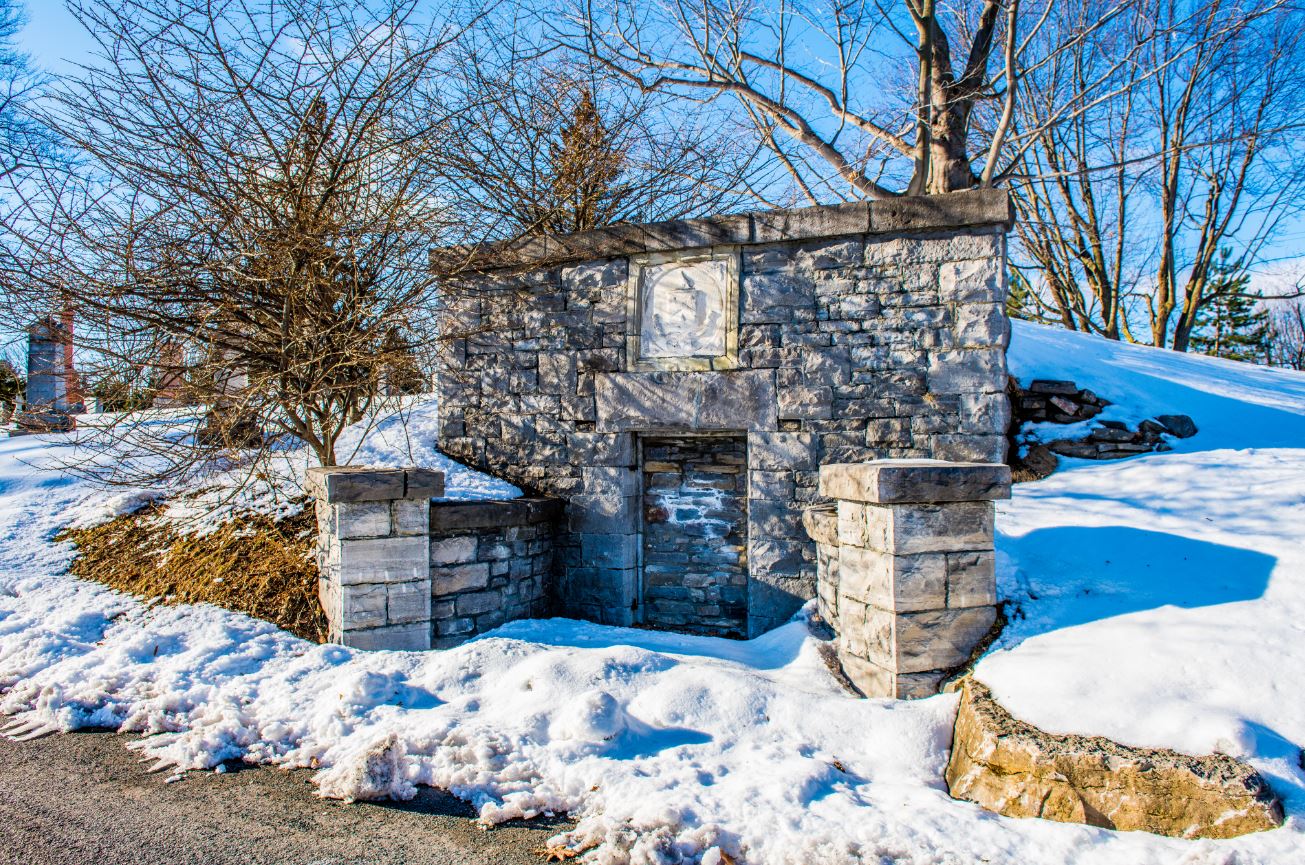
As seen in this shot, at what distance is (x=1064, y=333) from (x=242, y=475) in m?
11.1

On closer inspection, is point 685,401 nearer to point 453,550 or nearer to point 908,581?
point 453,550

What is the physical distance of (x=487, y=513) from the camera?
515 cm

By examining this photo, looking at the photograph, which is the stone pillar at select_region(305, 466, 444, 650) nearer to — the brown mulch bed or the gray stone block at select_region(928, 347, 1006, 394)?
the brown mulch bed

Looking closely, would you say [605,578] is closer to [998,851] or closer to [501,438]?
[501,438]

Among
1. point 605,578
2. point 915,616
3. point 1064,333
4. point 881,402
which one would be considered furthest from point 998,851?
point 1064,333

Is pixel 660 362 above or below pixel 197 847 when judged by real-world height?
above

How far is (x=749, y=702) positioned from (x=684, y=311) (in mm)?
3306

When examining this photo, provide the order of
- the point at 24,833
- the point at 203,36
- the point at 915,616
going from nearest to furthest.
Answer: the point at 24,833
the point at 915,616
the point at 203,36

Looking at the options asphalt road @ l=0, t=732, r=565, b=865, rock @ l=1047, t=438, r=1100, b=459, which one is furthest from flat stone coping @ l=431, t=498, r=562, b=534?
rock @ l=1047, t=438, r=1100, b=459

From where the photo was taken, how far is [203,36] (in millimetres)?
5219

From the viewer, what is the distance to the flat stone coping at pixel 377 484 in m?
4.50

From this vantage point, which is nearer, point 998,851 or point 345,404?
point 998,851

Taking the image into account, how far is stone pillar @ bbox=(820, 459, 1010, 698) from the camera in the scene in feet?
12.4

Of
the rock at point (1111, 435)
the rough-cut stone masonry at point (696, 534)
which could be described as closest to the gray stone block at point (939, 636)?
the rough-cut stone masonry at point (696, 534)
